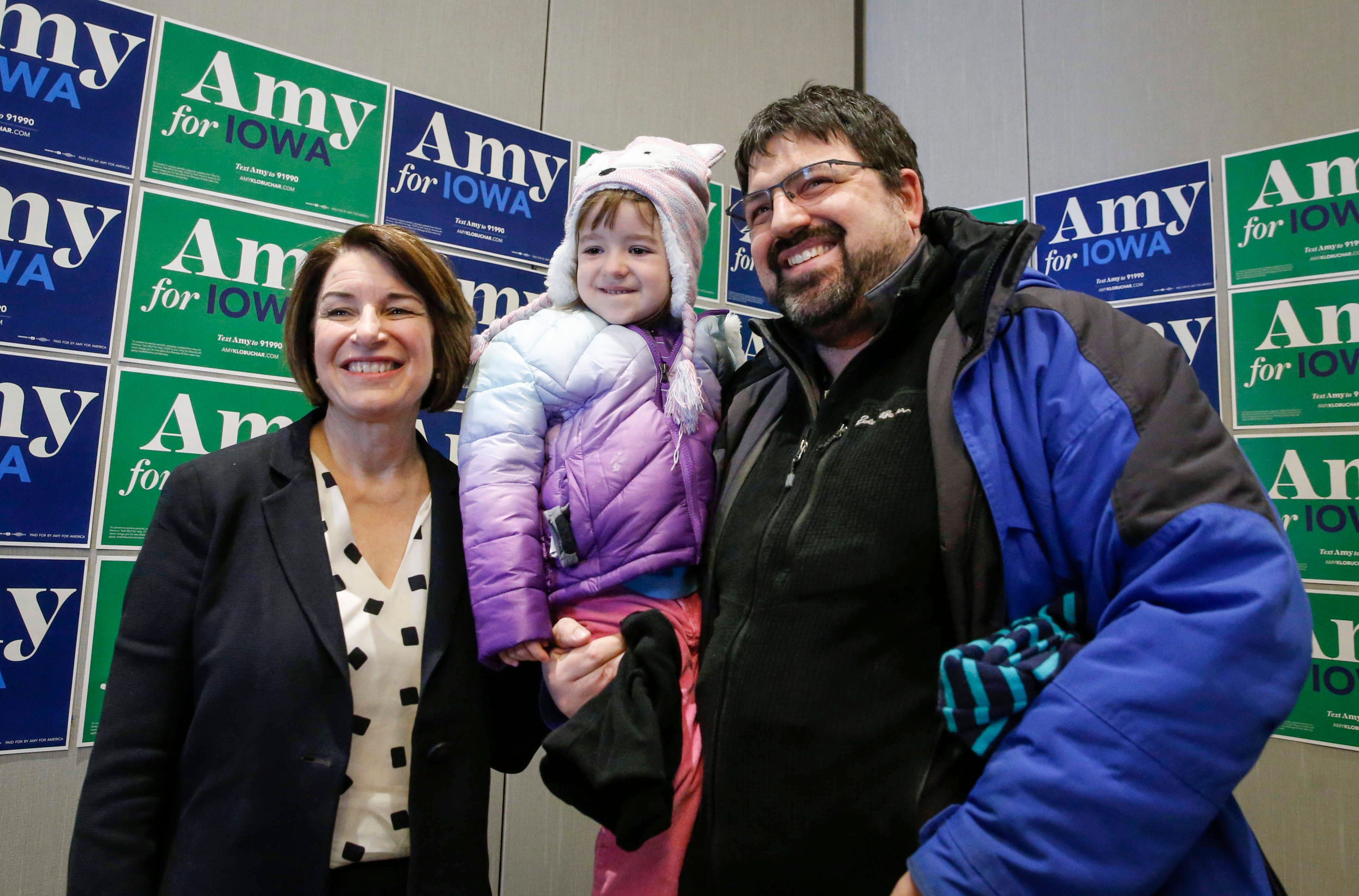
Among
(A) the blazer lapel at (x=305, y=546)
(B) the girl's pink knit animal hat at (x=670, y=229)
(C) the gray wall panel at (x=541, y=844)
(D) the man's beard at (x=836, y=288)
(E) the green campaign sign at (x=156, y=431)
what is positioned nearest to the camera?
(A) the blazer lapel at (x=305, y=546)

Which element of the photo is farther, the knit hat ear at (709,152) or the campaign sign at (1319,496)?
the campaign sign at (1319,496)

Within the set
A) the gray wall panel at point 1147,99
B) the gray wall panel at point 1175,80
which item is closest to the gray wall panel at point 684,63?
the gray wall panel at point 1147,99

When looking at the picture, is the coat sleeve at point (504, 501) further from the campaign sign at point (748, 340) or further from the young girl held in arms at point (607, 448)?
the campaign sign at point (748, 340)

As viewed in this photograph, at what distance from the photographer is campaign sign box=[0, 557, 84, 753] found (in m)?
1.82

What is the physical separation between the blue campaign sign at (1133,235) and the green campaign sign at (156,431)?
2.29m

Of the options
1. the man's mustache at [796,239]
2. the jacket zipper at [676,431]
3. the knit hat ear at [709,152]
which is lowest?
the jacket zipper at [676,431]

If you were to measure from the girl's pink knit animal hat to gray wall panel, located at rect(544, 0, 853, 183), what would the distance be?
1.24 m

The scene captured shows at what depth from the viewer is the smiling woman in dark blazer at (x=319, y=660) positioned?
3.91 feet

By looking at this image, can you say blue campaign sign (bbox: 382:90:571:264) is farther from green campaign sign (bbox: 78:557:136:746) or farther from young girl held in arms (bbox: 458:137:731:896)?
green campaign sign (bbox: 78:557:136:746)

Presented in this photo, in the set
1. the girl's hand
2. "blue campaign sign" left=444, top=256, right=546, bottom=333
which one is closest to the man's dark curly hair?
the girl's hand

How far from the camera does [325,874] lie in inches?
47.0

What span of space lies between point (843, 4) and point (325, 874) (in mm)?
3461

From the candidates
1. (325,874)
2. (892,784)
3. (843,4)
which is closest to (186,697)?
(325,874)

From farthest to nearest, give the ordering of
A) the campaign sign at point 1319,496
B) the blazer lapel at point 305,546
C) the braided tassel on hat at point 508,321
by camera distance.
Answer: the campaign sign at point 1319,496
the braided tassel on hat at point 508,321
the blazer lapel at point 305,546
